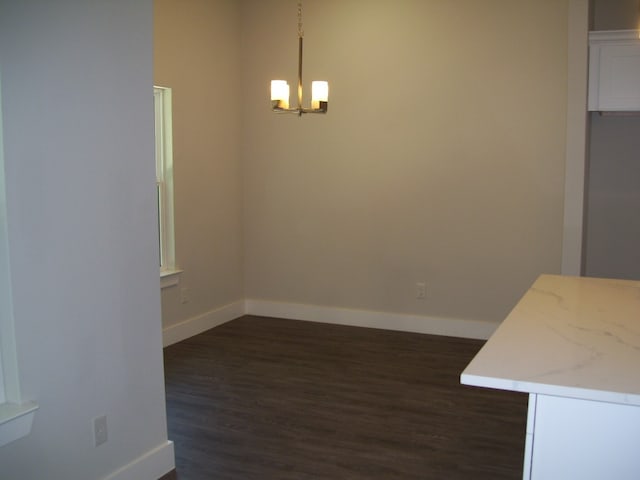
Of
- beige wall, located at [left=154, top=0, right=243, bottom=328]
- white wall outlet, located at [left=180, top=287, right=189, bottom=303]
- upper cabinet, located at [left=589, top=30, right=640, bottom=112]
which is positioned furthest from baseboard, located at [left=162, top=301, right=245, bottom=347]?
upper cabinet, located at [left=589, top=30, right=640, bottom=112]

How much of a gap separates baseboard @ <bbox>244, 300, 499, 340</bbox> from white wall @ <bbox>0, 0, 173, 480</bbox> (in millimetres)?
2979

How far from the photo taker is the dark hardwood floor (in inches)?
115

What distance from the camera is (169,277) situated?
485cm

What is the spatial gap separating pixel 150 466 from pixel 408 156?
345cm

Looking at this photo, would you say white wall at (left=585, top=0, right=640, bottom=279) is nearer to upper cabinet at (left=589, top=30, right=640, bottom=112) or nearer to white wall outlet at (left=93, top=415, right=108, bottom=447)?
upper cabinet at (left=589, top=30, right=640, bottom=112)

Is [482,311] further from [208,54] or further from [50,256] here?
[50,256]

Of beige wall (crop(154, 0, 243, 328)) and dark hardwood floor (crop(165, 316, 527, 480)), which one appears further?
beige wall (crop(154, 0, 243, 328))

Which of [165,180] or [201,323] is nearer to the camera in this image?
[165,180]

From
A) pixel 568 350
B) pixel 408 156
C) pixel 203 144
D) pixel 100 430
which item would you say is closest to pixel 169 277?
pixel 203 144

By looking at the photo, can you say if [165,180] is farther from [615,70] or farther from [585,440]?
[585,440]

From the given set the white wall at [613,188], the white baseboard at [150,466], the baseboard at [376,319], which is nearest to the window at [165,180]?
the baseboard at [376,319]

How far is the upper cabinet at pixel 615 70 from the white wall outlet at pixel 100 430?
13.4ft

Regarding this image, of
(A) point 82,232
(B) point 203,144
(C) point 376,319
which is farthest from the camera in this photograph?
(C) point 376,319

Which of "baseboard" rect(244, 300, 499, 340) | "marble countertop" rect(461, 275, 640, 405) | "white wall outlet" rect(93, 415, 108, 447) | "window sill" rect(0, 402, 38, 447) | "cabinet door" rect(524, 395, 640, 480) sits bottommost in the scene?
"baseboard" rect(244, 300, 499, 340)
